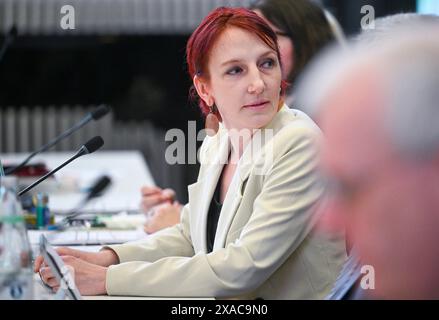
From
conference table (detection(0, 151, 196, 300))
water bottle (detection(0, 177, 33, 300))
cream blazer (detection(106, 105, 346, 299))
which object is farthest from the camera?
conference table (detection(0, 151, 196, 300))

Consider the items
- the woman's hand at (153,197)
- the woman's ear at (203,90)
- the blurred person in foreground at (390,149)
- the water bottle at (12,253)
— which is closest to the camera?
the blurred person in foreground at (390,149)

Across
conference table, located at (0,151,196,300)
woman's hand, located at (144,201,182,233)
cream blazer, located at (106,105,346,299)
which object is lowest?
conference table, located at (0,151,196,300)

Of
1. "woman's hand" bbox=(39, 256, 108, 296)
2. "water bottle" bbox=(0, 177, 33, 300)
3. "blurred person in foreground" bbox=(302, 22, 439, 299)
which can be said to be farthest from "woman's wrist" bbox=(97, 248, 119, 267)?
"blurred person in foreground" bbox=(302, 22, 439, 299)

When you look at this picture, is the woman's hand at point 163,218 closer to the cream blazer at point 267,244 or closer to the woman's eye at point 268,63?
the cream blazer at point 267,244

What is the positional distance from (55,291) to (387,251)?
2.96 feet

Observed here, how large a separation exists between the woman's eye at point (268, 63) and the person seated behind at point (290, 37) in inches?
16.0

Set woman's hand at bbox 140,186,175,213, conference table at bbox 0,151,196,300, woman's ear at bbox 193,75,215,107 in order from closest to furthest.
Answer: woman's ear at bbox 193,75,215,107 → conference table at bbox 0,151,196,300 → woman's hand at bbox 140,186,175,213

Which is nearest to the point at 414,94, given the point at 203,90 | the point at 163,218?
the point at 203,90

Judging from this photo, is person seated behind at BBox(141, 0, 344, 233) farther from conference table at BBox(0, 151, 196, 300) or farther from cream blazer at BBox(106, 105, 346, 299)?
cream blazer at BBox(106, 105, 346, 299)

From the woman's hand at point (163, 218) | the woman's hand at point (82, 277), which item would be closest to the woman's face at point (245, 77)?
the woman's hand at point (82, 277)

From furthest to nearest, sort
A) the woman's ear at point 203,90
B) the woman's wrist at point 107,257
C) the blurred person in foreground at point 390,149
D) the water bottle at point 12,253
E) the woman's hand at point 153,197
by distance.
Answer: the woman's hand at point 153,197 → the woman's wrist at point 107,257 → the woman's ear at point 203,90 → the water bottle at point 12,253 → the blurred person in foreground at point 390,149

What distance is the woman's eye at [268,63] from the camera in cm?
165

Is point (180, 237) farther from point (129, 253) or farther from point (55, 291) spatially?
point (55, 291)

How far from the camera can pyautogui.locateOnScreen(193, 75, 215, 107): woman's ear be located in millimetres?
1708
